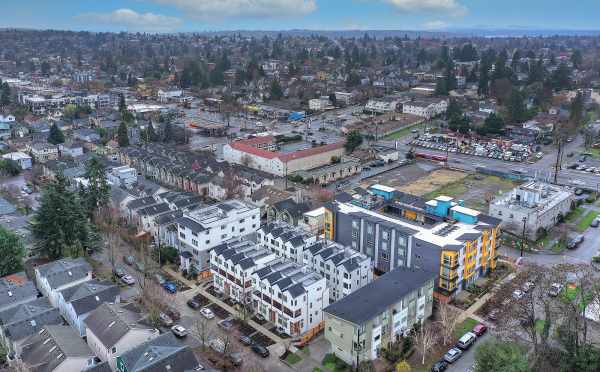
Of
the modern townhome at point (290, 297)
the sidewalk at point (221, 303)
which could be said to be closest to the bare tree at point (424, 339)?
the modern townhome at point (290, 297)

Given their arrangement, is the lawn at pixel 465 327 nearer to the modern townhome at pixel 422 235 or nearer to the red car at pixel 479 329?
the red car at pixel 479 329

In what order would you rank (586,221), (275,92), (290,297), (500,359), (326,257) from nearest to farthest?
(500,359) → (290,297) → (326,257) → (586,221) → (275,92)

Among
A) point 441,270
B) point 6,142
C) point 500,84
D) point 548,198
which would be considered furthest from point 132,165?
point 500,84

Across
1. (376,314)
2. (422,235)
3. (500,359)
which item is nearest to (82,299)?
(376,314)

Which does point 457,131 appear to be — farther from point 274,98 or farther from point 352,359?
point 352,359

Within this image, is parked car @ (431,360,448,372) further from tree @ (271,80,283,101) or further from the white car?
tree @ (271,80,283,101)

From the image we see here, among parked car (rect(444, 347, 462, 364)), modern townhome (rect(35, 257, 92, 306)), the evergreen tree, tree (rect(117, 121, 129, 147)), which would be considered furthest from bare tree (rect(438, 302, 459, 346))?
tree (rect(117, 121, 129, 147))

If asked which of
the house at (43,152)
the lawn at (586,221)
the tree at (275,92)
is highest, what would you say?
the tree at (275,92)

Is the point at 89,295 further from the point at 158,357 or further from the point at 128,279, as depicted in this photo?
the point at 158,357

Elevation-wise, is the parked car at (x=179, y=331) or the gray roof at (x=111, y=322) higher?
the gray roof at (x=111, y=322)
